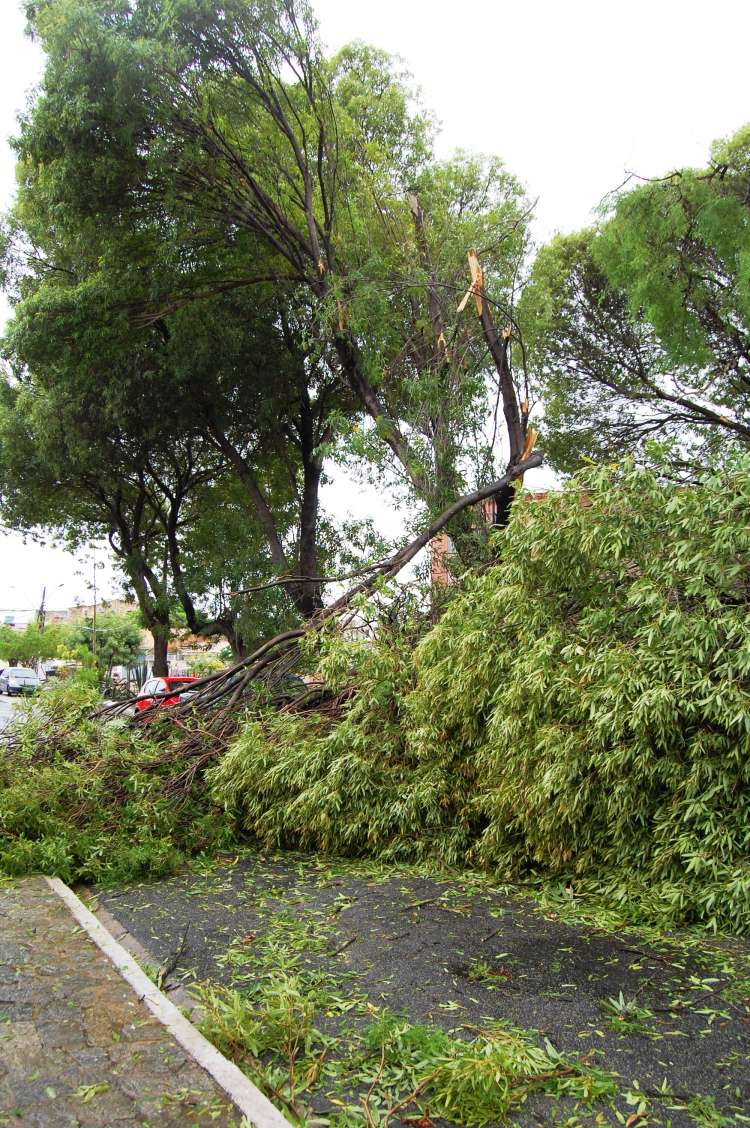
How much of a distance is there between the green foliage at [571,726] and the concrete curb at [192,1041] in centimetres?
219

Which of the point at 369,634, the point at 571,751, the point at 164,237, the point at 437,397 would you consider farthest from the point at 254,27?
the point at 571,751

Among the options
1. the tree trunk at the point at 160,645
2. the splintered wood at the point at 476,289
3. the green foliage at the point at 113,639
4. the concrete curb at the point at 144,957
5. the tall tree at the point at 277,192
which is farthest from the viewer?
the green foliage at the point at 113,639

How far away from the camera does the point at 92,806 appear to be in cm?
651

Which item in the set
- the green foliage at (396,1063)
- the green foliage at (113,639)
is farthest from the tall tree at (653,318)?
the green foliage at (113,639)

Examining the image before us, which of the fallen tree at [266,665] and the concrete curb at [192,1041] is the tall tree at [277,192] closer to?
the fallen tree at [266,665]

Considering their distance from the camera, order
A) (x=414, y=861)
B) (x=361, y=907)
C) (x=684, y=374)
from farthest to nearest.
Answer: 1. (x=684, y=374)
2. (x=414, y=861)
3. (x=361, y=907)

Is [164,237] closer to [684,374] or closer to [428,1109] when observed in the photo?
[684,374]

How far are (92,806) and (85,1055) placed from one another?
146 inches

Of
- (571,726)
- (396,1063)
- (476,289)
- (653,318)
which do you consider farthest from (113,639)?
(396,1063)

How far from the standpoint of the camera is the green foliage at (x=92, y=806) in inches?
231

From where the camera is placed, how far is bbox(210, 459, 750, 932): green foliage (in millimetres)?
4613

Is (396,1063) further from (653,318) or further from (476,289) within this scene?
(653,318)

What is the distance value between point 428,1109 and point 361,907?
236 cm

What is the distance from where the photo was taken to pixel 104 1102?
8.85 feet
